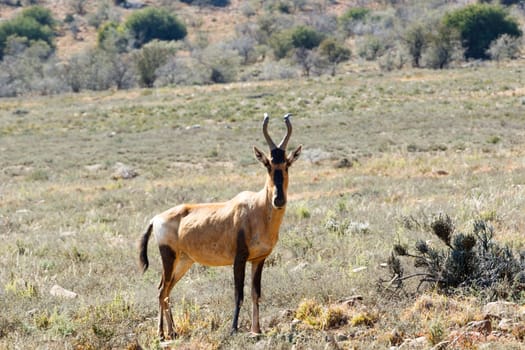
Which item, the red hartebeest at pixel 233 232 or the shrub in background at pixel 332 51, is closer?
the red hartebeest at pixel 233 232

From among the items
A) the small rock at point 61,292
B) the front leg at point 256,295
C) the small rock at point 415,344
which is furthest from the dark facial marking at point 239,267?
the small rock at point 61,292

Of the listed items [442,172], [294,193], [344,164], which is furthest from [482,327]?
[344,164]

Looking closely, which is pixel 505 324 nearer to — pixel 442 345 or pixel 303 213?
pixel 442 345

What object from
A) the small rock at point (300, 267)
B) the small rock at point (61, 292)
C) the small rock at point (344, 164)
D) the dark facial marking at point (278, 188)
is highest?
the dark facial marking at point (278, 188)

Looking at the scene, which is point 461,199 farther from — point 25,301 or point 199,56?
point 199,56

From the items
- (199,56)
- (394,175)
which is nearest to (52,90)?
(199,56)

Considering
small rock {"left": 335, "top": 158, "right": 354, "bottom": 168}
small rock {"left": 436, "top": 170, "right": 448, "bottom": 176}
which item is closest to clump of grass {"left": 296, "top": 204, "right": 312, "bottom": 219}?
small rock {"left": 436, "top": 170, "right": 448, "bottom": 176}

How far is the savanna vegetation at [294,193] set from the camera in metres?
7.17

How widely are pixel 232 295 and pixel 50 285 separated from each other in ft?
8.88

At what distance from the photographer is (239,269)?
686 cm

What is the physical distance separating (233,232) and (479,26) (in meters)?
69.1

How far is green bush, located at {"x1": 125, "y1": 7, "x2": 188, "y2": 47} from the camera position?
94.8 meters

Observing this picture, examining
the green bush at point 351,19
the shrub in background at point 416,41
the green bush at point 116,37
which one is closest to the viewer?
the shrub in background at point 416,41

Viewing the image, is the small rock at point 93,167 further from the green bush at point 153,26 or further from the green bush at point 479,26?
the green bush at point 153,26
